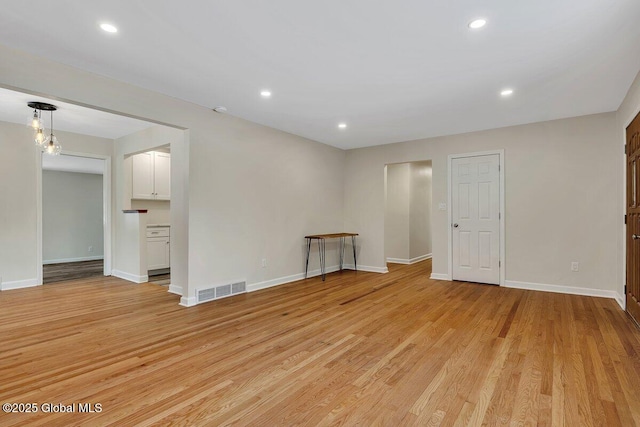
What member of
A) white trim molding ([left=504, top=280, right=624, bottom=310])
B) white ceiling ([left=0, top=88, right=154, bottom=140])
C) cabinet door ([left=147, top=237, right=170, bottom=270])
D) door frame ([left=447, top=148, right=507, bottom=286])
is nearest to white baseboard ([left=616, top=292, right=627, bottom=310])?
white trim molding ([left=504, top=280, right=624, bottom=310])

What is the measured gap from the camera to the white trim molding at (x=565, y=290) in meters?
4.20

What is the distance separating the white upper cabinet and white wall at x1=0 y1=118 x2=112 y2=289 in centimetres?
135

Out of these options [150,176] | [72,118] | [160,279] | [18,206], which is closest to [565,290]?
[160,279]

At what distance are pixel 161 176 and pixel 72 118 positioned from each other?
5.98 ft

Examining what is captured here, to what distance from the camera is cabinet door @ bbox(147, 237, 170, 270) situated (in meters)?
5.92

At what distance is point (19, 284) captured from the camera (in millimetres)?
4848

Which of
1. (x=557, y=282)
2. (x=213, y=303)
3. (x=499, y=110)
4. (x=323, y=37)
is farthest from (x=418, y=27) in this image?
(x=557, y=282)

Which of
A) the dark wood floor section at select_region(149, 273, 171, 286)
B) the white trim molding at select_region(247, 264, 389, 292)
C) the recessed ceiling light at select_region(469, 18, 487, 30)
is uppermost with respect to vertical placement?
the recessed ceiling light at select_region(469, 18, 487, 30)

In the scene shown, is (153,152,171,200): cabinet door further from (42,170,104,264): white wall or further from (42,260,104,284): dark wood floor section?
(42,170,104,264): white wall

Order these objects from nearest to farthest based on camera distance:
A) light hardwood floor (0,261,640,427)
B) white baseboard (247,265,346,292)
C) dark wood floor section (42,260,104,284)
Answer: light hardwood floor (0,261,640,427) → white baseboard (247,265,346,292) → dark wood floor section (42,260,104,284)

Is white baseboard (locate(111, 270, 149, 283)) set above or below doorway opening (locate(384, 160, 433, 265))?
below

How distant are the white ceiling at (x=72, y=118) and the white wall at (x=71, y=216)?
350cm

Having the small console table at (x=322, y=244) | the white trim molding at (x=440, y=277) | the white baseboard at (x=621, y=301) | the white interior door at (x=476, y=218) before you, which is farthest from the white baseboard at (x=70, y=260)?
the white baseboard at (x=621, y=301)

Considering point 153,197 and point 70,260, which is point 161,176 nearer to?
point 153,197
